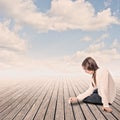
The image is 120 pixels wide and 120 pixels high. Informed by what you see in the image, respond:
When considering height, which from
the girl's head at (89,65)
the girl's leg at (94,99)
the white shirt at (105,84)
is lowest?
the girl's leg at (94,99)

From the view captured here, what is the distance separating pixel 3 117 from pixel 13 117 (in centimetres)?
18

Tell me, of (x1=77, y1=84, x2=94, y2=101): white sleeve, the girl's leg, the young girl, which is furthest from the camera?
(x1=77, y1=84, x2=94, y2=101): white sleeve

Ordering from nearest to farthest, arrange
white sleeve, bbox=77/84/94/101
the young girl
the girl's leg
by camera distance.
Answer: the young girl
the girl's leg
white sleeve, bbox=77/84/94/101

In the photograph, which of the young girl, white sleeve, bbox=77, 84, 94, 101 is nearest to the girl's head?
the young girl

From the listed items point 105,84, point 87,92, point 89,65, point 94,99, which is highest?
point 89,65

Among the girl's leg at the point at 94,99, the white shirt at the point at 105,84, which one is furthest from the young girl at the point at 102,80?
the girl's leg at the point at 94,99

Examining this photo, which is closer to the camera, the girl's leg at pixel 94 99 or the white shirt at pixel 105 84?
Answer: the white shirt at pixel 105 84

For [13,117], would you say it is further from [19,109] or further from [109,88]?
[109,88]

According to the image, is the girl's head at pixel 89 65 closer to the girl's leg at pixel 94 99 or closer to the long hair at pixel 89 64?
the long hair at pixel 89 64

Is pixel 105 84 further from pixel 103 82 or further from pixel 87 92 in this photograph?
pixel 87 92

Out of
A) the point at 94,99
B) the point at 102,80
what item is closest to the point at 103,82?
the point at 102,80

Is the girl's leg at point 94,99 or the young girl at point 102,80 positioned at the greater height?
the young girl at point 102,80

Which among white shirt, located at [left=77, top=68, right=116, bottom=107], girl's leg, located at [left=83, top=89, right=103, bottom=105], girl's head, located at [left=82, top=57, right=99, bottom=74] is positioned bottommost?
girl's leg, located at [left=83, top=89, right=103, bottom=105]

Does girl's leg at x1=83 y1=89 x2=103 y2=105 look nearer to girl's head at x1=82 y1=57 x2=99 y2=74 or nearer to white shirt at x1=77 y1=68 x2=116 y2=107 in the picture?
white shirt at x1=77 y1=68 x2=116 y2=107
